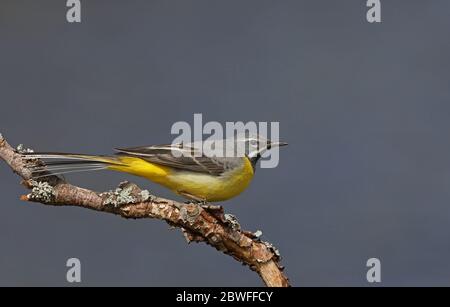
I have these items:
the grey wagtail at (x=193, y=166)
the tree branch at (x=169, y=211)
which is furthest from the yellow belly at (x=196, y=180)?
the tree branch at (x=169, y=211)

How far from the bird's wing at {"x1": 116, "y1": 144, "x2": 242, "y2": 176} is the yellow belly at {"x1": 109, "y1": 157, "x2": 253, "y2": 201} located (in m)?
0.03

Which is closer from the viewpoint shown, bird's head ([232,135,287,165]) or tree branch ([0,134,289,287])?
tree branch ([0,134,289,287])

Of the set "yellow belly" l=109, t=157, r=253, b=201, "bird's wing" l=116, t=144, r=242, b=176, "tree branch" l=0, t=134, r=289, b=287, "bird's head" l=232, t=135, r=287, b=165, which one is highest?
"bird's head" l=232, t=135, r=287, b=165

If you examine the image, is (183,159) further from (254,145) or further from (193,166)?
(254,145)

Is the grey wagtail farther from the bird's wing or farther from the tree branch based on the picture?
the tree branch

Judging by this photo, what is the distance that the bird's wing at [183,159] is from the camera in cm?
296

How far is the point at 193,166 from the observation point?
3.06 meters

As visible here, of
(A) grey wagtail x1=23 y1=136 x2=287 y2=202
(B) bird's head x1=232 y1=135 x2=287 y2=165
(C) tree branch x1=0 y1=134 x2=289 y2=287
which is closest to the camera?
(C) tree branch x1=0 y1=134 x2=289 y2=287

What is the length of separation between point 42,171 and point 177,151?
71cm

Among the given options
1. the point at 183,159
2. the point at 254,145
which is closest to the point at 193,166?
the point at 183,159

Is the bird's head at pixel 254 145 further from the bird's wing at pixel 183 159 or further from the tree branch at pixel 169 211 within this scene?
the tree branch at pixel 169 211

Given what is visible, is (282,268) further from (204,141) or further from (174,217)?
(204,141)

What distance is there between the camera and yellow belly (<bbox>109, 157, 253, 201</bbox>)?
300 cm

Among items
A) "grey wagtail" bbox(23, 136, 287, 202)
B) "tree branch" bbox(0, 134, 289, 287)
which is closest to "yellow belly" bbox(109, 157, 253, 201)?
"grey wagtail" bbox(23, 136, 287, 202)
